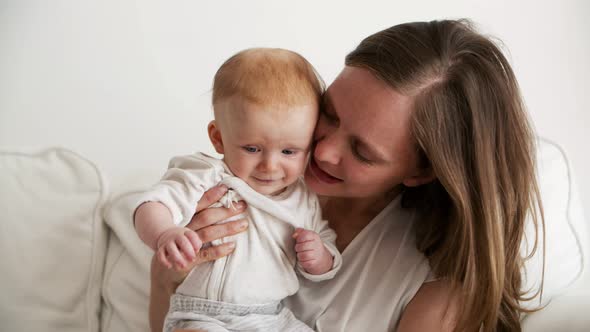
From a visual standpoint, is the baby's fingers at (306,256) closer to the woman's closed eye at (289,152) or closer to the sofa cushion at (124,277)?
the woman's closed eye at (289,152)

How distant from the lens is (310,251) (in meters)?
1.54

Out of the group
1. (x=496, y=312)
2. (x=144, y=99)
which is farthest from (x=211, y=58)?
(x=496, y=312)

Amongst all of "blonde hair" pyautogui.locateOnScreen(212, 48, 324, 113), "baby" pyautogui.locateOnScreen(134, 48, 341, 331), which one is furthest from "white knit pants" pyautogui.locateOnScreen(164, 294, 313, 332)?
"blonde hair" pyautogui.locateOnScreen(212, 48, 324, 113)

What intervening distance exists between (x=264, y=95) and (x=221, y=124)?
0.15m

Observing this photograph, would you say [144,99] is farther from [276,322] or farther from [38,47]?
[276,322]

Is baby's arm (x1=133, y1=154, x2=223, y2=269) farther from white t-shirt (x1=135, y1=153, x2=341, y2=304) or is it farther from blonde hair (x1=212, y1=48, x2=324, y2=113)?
blonde hair (x1=212, y1=48, x2=324, y2=113)

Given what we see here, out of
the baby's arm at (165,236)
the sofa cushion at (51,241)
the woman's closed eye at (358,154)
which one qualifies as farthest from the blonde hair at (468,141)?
the sofa cushion at (51,241)

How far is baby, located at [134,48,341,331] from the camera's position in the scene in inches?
56.9

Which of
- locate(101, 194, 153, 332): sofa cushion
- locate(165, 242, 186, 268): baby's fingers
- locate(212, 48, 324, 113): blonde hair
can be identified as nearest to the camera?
locate(165, 242, 186, 268): baby's fingers

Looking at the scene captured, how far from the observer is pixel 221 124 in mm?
1512

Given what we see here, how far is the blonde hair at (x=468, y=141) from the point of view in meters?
1.54

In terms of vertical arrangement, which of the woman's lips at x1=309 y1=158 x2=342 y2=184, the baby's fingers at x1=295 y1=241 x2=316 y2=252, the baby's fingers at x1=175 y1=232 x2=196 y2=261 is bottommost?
the baby's fingers at x1=295 y1=241 x2=316 y2=252

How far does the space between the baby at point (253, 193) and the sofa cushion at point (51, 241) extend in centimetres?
69

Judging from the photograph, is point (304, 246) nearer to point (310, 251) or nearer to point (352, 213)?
point (310, 251)
